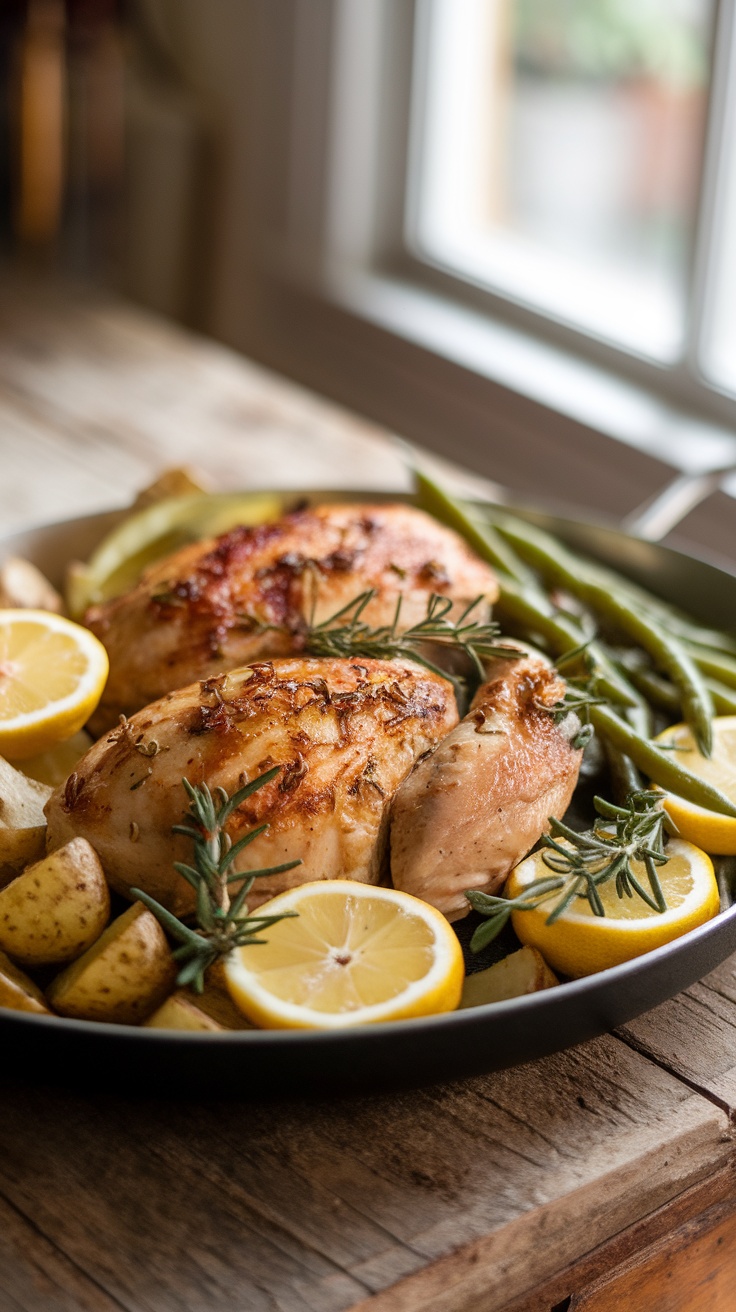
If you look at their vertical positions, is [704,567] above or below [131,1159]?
above

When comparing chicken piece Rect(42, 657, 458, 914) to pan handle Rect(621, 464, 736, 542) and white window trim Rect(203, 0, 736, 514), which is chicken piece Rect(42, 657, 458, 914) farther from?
white window trim Rect(203, 0, 736, 514)

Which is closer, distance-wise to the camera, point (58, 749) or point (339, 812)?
point (339, 812)

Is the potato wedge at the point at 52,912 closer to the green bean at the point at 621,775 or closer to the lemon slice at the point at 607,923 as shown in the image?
the lemon slice at the point at 607,923

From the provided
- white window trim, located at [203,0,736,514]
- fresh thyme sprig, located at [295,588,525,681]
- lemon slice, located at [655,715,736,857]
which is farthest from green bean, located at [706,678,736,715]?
white window trim, located at [203,0,736,514]

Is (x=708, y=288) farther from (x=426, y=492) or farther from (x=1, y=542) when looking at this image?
(x=1, y=542)

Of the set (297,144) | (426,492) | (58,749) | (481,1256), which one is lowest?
(481,1256)

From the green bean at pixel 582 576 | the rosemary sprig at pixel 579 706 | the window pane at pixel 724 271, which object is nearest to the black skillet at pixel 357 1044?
the rosemary sprig at pixel 579 706

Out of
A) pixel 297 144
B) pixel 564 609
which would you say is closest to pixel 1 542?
pixel 564 609
